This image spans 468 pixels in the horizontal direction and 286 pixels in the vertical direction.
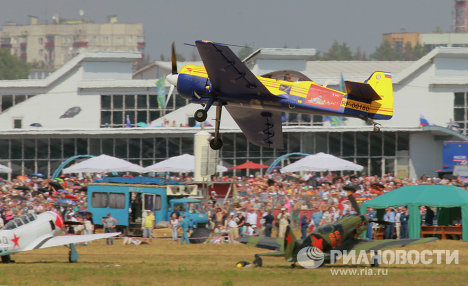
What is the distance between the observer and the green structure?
2988cm

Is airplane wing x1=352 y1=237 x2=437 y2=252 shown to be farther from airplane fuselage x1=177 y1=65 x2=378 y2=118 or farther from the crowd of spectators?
the crowd of spectators

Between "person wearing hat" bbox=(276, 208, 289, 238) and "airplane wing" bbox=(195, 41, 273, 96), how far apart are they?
7.74 metres

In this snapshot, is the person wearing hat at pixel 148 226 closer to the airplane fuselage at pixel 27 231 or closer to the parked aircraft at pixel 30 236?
the airplane fuselage at pixel 27 231

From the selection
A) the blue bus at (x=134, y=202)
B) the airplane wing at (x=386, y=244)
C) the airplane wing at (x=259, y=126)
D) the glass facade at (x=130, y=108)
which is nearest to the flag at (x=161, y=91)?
the glass facade at (x=130, y=108)

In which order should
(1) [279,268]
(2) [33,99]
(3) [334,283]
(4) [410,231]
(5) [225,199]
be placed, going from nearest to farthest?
1. (3) [334,283]
2. (1) [279,268]
3. (4) [410,231]
4. (5) [225,199]
5. (2) [33,99]

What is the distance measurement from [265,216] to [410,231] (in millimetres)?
5370

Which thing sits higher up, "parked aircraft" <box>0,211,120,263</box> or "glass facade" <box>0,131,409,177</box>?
"glass facade" <box>0,131,409,177</box>

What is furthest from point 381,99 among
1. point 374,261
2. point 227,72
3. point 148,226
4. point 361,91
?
point 148,226

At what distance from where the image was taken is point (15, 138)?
59438mm

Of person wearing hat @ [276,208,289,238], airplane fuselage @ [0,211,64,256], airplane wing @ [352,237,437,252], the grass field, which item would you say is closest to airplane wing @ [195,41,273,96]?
the grass field

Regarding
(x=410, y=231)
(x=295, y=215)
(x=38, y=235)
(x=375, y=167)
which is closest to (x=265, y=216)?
(x=295, y=215)

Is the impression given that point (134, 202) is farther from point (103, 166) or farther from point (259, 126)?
point (103, 166)

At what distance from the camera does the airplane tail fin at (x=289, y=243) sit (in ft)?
68.1

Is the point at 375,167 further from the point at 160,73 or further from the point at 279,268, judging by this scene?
the point at 279,268
